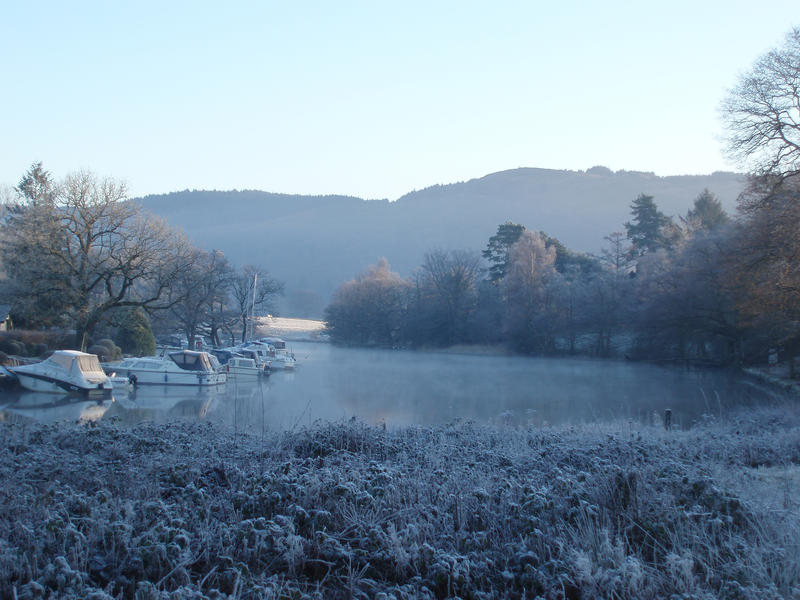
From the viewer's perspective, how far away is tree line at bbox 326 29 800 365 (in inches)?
922

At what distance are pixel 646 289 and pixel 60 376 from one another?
3924 centimetres

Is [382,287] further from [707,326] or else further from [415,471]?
[415,471]

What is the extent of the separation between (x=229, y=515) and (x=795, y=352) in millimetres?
33999

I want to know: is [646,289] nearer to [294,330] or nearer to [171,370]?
[171,370]

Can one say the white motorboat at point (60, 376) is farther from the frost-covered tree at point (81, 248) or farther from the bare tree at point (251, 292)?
the bare tree at point (251, 292)

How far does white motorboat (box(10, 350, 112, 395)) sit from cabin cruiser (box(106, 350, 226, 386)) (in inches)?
168

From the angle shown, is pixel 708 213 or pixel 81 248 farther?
pixel 708 213

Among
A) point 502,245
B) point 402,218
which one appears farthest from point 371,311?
point 402,218

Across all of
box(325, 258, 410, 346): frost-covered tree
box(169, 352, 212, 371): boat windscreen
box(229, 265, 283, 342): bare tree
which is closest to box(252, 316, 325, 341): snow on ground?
box(325, 258, 410, 346): frost-covered tree

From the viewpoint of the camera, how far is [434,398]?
1125 inches

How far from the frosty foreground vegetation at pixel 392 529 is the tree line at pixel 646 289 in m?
20.1

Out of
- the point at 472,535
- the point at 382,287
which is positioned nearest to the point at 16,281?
the point at 472,535

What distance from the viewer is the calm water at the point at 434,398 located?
21000mm

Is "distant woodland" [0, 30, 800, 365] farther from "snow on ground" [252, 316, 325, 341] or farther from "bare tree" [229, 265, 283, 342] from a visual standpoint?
"snow on ground" [252, 316, 325, 341]
